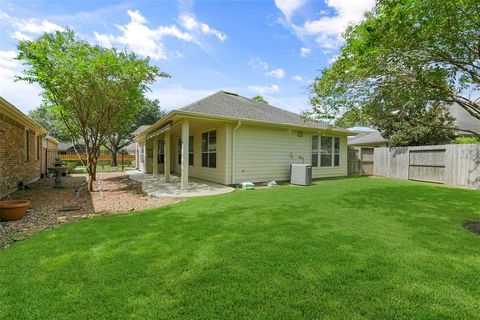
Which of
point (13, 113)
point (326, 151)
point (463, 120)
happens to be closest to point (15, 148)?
point (13, 113)

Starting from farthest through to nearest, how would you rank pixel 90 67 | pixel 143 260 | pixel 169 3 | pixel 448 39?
pixel 90 67 < pixel 169 3 < pixel 448 39 < pixel 143 260

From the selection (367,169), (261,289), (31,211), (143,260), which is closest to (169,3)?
(31,211)

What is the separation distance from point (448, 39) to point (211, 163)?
8.85m

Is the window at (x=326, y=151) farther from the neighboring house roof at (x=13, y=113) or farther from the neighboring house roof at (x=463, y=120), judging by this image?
the neighboring house roof at (x=13, y=113)

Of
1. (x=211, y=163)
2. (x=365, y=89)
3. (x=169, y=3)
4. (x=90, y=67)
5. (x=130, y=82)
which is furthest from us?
(x=211, y=163)

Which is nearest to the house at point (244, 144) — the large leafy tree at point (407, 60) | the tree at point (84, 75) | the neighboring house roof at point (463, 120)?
the tree at point (84, 75)

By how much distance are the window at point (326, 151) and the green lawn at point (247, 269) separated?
8.13 metres

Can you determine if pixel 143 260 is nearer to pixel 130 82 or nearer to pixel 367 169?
pixel 130 82

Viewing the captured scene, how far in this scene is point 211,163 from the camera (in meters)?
11.3

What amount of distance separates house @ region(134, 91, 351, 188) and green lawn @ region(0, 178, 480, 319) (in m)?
5.03

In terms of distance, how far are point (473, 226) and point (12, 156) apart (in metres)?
13.3

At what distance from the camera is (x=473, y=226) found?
4.69m

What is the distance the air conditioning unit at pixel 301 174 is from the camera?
34.7 ft

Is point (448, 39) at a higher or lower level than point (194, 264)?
higher
